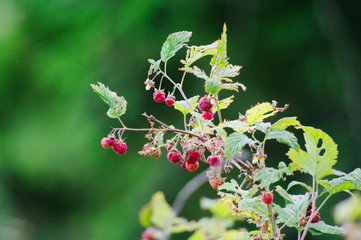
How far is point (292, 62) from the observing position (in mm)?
2334

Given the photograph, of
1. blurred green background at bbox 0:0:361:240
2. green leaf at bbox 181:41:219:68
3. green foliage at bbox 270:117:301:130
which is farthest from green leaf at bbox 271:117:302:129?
blurred green background at bbox 0:0:361:240

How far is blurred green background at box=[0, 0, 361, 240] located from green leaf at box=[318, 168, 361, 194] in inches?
68.3

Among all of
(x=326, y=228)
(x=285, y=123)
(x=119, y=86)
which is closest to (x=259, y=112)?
(x=285, y=123)

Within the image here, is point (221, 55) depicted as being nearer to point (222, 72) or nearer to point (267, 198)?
point (222, 72)

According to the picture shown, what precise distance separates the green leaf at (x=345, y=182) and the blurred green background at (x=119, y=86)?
1736 millimetres

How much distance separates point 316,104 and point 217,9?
72 centimetres

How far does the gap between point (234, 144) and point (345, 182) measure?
0.15 m

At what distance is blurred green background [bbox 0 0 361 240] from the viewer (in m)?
2.28

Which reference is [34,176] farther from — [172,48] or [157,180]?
[172,48]

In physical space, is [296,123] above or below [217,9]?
below

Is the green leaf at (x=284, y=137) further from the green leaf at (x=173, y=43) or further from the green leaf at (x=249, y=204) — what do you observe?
the green leaf at (x=173, y=43)

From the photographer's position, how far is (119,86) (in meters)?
2.52

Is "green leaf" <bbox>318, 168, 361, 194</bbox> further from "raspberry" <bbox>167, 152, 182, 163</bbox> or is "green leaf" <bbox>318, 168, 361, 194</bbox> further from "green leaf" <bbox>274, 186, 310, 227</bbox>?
"raspberry" <bbox>167, 152, 182, 163</bbox>

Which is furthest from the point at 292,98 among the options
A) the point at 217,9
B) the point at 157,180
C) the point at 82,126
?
the point at 82,126
